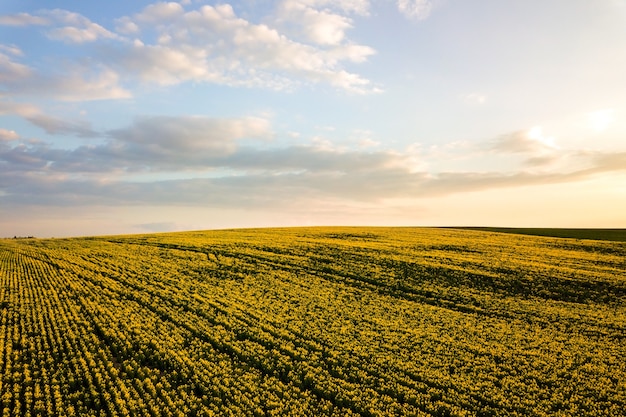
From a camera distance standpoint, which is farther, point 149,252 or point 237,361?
point 149,252

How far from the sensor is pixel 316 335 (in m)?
27.4

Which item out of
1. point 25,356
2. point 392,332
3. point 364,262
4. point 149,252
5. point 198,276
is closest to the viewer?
point 25,356

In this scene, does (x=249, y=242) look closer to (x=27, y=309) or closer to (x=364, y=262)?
(x=364, y=262)

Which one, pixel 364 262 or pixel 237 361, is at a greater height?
pixel 364 262

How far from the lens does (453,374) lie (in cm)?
2272

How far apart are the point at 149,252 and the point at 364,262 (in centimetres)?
2941

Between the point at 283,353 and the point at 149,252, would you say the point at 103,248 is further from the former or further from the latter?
the point at 283,353

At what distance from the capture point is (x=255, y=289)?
125 ft

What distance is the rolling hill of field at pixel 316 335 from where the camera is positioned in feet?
66.4

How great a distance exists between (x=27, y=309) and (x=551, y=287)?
4617 cm

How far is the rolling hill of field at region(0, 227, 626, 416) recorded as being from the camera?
66.4ft

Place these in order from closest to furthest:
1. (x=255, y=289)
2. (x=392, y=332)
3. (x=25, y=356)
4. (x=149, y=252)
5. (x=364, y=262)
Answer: (x=25, y=356), (x=392, y=332), (x=255, y=289), (x=364, y=262), (x=149, y=252)

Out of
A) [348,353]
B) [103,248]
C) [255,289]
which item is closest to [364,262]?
[255,289]

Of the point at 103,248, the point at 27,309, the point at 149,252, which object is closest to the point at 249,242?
the point at 149,252
